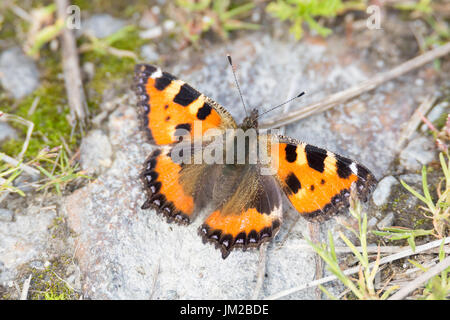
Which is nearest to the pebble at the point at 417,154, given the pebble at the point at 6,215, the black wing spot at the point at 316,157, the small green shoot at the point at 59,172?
the black wing spot at the point at 316,157

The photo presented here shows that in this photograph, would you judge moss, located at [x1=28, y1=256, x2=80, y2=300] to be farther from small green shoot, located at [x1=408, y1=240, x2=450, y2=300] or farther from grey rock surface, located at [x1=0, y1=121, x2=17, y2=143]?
small green shoot, located at [x1=408, y1=240, x2=450, y2=300]

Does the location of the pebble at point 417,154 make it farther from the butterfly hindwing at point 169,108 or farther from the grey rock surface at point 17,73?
the grey rock surface at point 17,73

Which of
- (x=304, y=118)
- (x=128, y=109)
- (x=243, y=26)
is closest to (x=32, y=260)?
(x=128, y=109)

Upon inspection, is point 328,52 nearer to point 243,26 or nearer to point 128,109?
point 243,26

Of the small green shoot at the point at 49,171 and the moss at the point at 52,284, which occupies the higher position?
the small green shoot at the point at 49,171

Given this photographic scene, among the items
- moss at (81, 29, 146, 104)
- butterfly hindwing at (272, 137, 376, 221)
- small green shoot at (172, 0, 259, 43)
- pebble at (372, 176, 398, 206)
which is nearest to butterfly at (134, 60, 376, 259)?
butterfly hindwing at (272, 137, 376, 221)

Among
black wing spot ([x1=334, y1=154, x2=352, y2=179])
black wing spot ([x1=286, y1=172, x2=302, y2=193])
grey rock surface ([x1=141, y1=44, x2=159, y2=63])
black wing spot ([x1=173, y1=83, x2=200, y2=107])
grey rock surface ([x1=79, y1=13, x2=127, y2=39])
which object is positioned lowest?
black wing spot ([x1=286, y1=172, x2=302, y2=193])

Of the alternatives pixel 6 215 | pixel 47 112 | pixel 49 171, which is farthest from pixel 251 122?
pixel 6 215
